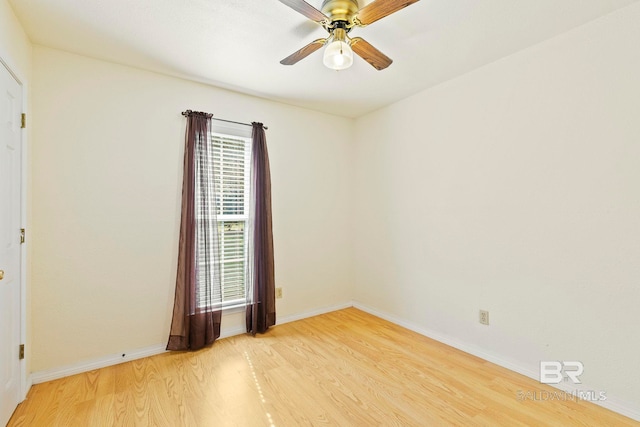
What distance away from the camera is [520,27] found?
79.3 inches

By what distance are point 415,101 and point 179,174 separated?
8.16ft

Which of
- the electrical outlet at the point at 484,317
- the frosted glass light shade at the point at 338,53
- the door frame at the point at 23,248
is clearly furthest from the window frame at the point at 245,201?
the electrical outlet at the point at 484,317

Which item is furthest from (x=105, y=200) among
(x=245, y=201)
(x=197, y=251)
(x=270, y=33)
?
(x=270, y=33)

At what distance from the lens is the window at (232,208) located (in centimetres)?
299

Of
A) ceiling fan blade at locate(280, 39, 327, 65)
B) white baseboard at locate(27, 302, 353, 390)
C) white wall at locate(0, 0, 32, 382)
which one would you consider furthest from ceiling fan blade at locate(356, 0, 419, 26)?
white baseboard at locate(27, 302, 353, 390)

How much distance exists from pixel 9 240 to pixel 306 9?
2208 millimetres

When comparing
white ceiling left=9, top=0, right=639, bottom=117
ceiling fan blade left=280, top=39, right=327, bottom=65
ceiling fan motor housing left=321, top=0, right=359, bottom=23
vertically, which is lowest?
ceiling fan blade left=280, top=39, right=327, bottom=65

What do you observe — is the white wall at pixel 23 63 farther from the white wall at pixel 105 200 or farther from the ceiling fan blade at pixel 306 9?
the ceiling fan blade at pixel 306 9

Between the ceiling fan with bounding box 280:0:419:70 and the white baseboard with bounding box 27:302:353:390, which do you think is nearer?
the ceiling fan with bounding box 280:0:419:70

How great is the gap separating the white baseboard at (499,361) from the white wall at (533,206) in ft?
0.06

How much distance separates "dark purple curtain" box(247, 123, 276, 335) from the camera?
3.07 meters

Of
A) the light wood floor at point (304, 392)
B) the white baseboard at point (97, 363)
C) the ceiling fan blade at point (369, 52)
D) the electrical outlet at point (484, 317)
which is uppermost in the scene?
the ceiling fan blade at point (369, 52)

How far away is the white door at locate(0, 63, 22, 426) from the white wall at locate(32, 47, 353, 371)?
0.96 feet

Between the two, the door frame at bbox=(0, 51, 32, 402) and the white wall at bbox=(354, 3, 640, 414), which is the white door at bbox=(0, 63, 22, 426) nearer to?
the door frame at bbox=(0, 51, 32, 402)
